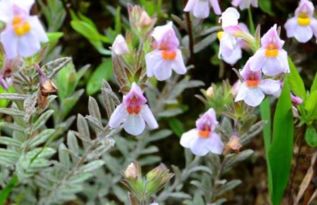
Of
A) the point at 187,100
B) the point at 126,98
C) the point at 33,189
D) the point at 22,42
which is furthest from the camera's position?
the point at 187,100

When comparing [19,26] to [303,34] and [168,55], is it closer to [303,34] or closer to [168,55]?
[168,55]

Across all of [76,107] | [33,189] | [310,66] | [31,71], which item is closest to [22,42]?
[31,71]

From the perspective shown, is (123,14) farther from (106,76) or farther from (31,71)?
(31,71)

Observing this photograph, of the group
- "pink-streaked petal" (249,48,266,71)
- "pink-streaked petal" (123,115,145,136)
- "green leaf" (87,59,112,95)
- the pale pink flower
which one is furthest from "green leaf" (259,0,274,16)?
"pink-streaked petal" (123,115,145,136)

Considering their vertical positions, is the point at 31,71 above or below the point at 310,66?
above

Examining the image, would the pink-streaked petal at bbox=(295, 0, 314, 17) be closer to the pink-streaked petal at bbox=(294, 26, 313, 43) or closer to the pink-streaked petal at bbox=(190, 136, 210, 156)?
the pink-streaked petal at bbox=(294, 26, 313, 43)
